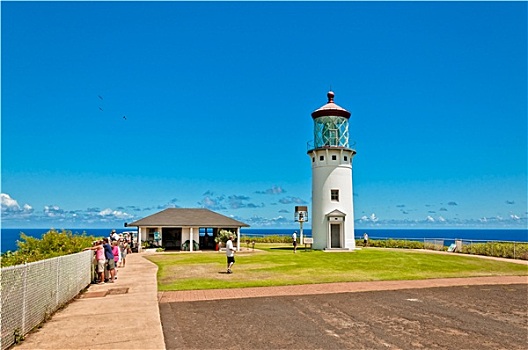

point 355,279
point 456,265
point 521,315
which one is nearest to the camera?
point 521,315

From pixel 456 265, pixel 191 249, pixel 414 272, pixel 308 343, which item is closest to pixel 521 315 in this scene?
pixel 308 343

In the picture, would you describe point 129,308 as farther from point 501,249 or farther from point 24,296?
point 501,249

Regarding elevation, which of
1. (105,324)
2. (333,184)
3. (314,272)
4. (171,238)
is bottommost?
(314,272)

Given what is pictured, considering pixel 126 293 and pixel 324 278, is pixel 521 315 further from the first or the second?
pixel 126 293

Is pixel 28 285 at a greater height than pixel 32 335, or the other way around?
pixel 28 285

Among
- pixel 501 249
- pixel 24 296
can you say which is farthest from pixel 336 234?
pixel 24 296

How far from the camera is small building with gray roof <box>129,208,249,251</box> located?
106ft

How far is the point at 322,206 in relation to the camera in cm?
3203

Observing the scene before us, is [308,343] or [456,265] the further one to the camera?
[456,265]

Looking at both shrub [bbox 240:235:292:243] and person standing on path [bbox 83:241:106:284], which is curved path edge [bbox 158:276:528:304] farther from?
shrub [bbox 240:235:292:243]

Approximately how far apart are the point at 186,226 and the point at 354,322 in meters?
25.1

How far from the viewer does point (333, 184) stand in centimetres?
3203

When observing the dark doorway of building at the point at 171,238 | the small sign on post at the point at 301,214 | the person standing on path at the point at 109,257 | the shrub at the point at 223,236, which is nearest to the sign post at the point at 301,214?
the small sign on post at the point at 301,214

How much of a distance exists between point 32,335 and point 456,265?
1925 cm
